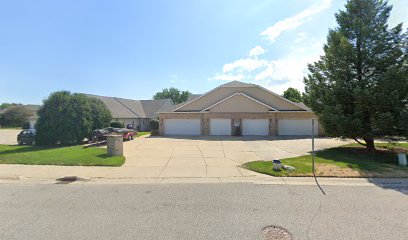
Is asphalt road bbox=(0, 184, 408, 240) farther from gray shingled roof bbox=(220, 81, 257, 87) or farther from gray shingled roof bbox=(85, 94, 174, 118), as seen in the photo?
gray shingled roof bbox=(85, 94, 174, 118)

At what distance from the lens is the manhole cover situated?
13.8 feet

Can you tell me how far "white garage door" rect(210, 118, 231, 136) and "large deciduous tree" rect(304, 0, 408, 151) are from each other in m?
13.4

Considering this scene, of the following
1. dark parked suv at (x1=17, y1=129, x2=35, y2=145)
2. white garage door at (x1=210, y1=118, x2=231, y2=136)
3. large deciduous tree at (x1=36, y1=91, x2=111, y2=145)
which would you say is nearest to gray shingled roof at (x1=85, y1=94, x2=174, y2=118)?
white garage door at (x1=210, y1=118, x2=231, y2=136)

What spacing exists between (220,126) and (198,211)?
22762mm

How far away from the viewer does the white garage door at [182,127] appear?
2848 centimetres

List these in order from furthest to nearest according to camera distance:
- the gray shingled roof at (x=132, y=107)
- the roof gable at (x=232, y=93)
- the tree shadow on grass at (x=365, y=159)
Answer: the gray shingled roof at (x=132, y=107) < the roof gable at (x=232, y=93) < the tree shadow on grass at (x=365, y=159)

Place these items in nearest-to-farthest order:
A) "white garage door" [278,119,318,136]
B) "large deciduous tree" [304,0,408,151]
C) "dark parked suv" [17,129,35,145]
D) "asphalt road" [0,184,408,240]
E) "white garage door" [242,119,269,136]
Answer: "asphalt road" [0,184,408,240] → "large deciduous tree" [304,0,408,151] → "dark parked suv" [17,129,35,145] → "white garage door" [278,119,318,136] → "white garage door" [242,119,269,136]

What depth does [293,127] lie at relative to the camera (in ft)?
89.8

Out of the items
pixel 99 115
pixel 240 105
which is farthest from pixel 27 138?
pixel 240 105

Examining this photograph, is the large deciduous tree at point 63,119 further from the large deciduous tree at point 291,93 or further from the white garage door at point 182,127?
the large deciduous tree at point 291,93

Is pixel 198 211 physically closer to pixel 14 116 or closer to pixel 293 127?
pixel 293 127

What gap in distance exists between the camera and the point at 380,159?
12383 mm

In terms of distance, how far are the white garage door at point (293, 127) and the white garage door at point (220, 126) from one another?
5960 millimetres

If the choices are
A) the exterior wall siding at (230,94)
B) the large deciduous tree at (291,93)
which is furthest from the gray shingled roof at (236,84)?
the large deciduous tree at (291,93)
